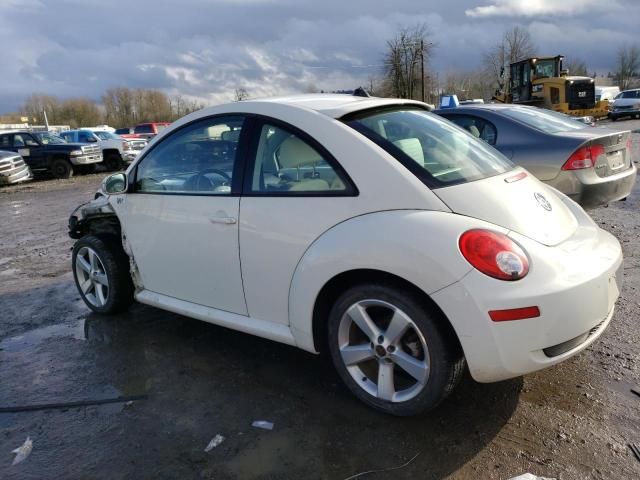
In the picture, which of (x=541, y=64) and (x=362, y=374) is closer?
(x=362, y=374)

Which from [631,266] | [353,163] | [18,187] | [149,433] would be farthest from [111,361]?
[18,187]

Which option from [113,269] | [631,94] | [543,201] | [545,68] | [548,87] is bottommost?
[113,269]

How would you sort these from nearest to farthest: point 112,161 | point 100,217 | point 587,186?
point 100,217, point 587,186, point 112,161

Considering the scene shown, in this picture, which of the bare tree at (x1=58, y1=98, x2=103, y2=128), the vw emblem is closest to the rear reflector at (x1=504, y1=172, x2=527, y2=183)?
the vw emblem

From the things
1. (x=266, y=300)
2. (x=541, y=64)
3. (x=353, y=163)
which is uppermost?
(x=541, y=64)

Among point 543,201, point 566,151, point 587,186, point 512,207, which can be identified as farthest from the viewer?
point 566,151

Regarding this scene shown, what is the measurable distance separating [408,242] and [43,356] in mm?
2999

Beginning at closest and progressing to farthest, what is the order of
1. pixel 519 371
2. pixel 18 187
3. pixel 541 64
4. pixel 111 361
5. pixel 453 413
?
1. pixel 519 371
2. pixel 453 413
3. pixel 111 361
4. pixel 18 187
5. pixel 541 64

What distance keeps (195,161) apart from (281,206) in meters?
0.94

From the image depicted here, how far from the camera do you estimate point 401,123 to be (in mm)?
3115

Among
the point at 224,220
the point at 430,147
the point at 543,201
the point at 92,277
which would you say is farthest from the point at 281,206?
the point at 92,277

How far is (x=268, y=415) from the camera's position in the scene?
2861 mm

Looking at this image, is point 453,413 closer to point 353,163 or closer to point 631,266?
point 353,163

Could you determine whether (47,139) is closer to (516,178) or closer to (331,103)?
(331,103)
